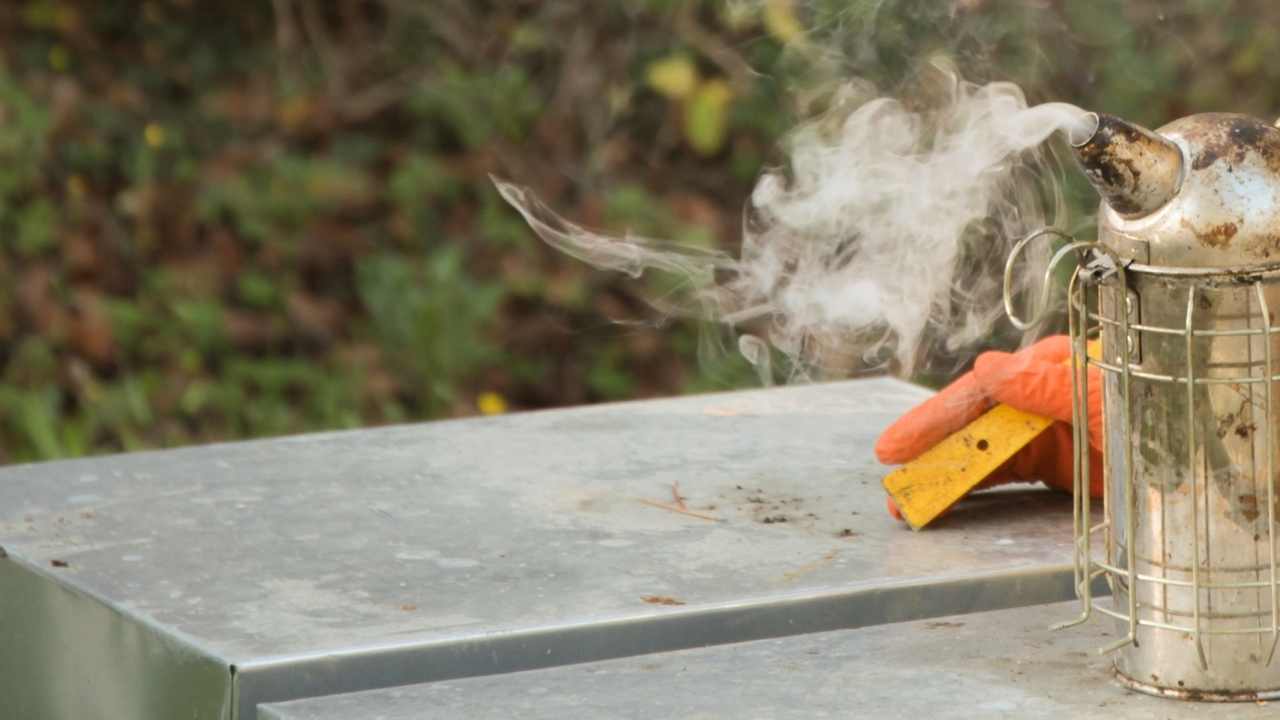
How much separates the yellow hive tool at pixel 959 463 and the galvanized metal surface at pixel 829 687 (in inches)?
9.8

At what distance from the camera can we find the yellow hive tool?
192cm

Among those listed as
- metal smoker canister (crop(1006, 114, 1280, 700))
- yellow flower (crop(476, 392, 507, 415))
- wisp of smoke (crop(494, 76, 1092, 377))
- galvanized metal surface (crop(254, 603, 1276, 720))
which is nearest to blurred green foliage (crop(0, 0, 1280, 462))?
yellow flower (crop(476, 392, 507, 415))

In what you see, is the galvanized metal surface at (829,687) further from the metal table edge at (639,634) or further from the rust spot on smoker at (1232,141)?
the rust spot on smoker at (1232,141)

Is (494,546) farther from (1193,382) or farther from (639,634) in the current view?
(1193,382)

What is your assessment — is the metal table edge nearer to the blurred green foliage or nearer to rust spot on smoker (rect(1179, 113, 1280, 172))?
rust spot on smoker (rect(1179, 113, 1280, 172))

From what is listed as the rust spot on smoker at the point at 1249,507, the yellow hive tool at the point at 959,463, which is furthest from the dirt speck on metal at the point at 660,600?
the rust spot on smoker at the point at 1249,507

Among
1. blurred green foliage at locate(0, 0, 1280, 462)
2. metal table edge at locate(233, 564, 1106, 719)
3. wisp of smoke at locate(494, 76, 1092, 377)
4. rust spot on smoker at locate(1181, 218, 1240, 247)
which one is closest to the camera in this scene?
rust spot on smoker at locate(1181, 218, 1240, 247)

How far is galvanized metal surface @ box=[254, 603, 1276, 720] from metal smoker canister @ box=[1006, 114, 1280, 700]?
0.06 meters

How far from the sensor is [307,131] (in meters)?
5.23

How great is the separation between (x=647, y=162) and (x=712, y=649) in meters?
3.80

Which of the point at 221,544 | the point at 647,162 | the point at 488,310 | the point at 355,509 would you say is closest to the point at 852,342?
the point at 355,509

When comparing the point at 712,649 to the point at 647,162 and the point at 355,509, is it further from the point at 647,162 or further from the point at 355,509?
the point at 647,162

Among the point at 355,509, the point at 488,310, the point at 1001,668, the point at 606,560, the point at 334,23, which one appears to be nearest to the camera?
the point at 1001,668

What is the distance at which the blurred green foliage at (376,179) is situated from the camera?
16.4ft
